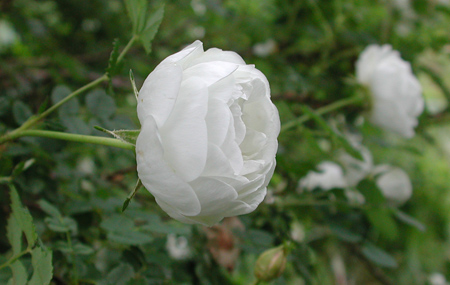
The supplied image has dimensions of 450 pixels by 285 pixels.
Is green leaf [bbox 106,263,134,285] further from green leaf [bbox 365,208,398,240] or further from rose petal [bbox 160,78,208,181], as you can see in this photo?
green leaf [bbox 365,208,398,240]

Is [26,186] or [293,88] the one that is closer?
[26,186]

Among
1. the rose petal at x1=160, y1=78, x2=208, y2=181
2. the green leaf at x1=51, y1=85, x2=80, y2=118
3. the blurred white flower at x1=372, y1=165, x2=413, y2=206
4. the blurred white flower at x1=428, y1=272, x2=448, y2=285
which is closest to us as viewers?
the rose petal at x1=160, y1=78, x2=208, y2=181

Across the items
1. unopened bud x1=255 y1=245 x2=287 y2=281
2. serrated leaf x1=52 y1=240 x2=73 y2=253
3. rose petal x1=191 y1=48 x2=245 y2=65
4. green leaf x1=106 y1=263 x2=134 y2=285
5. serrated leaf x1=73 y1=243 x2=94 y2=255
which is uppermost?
rose petal x1=191 y1=48 x2=245 y2=65

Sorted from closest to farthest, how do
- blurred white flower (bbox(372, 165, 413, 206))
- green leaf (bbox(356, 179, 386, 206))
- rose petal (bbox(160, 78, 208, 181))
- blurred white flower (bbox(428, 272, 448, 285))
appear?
rose petal (bbox(160, 78, 208, 181)) < green leaf (bbox(356, 179, 386, 206)) < blurred white flower (bbox(372, 165, 413, 206)) < blurred white flower (bbox(428, 272, 448, 285))

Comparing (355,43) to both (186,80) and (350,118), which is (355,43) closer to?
(350,118)

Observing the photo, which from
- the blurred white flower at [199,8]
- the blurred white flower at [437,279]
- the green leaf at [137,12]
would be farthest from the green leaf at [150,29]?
the blurred white flower at [437,279]

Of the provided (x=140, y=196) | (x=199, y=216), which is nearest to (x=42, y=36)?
(x=140, y=196)

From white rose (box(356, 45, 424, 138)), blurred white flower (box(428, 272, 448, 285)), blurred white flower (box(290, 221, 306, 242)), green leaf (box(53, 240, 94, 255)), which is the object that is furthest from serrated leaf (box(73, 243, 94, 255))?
blurred white flower (box(428, 272, 448, 285))
